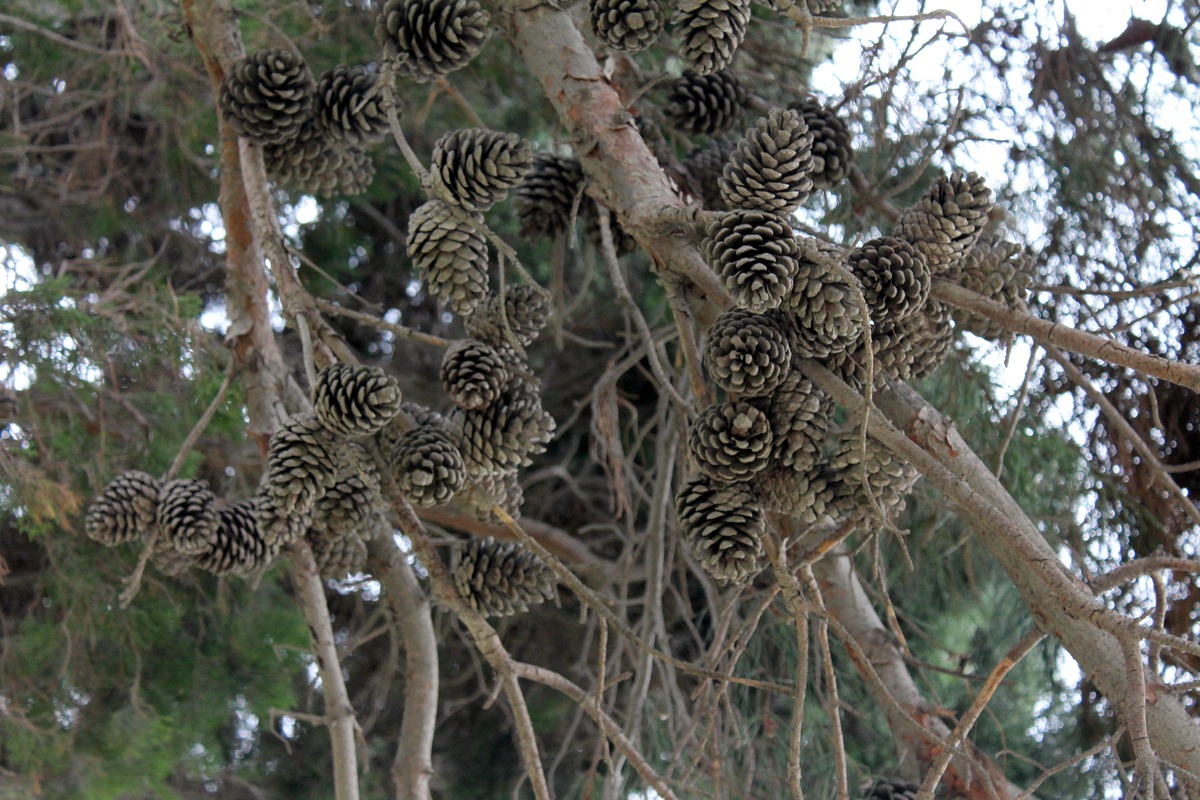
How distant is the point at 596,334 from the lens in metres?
2.74

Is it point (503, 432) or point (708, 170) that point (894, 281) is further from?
point (708, 170)

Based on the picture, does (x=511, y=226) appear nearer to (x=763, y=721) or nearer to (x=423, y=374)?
(x=423, y=374)

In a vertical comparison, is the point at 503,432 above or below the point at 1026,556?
above

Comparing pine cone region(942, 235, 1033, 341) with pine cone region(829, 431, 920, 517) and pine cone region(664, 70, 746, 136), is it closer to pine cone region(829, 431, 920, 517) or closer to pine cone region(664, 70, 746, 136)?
pine cone region(829, 431, 920, 517)

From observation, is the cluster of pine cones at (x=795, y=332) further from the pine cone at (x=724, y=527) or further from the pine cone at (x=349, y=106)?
the pine cone at (x=349, y=106)

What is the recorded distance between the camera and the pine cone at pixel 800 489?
106cm

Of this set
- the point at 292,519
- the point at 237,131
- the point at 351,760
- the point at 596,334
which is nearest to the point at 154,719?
the point at 351,760

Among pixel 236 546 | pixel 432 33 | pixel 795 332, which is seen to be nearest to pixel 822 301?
pixel 795 332

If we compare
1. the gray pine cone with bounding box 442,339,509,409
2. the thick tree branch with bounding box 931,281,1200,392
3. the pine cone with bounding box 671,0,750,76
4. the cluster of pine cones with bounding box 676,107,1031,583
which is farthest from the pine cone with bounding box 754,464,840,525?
the pine cone with bounding box 671,0,750,76

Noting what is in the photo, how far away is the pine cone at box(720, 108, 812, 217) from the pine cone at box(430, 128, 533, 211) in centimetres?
24

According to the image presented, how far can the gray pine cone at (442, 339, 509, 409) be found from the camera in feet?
3.98

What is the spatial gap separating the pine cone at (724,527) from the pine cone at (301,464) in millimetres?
415

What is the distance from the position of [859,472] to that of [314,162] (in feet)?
3.12

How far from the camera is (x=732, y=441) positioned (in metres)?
1.05
